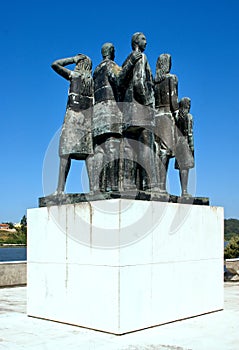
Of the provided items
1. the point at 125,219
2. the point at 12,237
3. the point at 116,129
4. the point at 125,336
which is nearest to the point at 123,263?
the point at 125,219

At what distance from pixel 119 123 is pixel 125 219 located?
1787 mm

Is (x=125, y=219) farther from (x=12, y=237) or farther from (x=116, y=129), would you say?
(x=12, y=237)

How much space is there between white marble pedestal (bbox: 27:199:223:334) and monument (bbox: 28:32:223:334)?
0.6 inches

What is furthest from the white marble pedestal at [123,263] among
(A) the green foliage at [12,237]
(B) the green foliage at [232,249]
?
(A) the green foliage at [12,237]

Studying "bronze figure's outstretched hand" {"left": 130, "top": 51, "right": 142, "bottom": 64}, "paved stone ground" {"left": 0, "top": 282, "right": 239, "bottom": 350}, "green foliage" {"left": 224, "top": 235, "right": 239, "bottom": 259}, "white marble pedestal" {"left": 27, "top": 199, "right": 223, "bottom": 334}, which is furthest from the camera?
"green foliage" {"left": 224, "top": 235, "right": 239, "bottom": 259}

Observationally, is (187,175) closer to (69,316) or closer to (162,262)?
(162,262)

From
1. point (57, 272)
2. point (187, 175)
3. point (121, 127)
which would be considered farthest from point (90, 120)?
A: point (57, 272)

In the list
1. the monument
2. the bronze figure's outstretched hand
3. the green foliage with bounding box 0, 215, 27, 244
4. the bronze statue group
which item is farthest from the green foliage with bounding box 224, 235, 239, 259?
the green foliage with bounding box 0, 215, 27, 244

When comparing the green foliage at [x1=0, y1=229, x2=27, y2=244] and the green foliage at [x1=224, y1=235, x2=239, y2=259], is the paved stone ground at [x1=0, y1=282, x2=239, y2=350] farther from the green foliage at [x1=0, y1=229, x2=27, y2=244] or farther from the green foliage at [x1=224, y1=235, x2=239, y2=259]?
the green foliage at [x1=0, y1=229, x2=27, y2=244]

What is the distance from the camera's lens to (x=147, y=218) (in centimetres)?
668

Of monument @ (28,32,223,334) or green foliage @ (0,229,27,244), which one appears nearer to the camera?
monument @ (28,32,223,334)

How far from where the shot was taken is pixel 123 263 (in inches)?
245

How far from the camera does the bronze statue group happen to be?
7277 millimetres

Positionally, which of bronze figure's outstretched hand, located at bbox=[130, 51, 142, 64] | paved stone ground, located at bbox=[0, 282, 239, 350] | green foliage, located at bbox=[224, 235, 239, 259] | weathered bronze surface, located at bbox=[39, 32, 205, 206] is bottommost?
green foliage, located at bbox=[224, 235, 239, 259]
